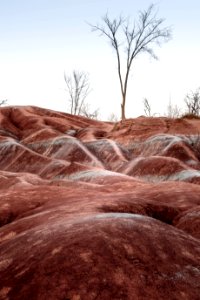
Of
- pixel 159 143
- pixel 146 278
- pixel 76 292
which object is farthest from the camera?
pixel 159 143

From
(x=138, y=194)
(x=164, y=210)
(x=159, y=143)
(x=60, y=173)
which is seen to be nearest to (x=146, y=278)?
(x=164, y=210)

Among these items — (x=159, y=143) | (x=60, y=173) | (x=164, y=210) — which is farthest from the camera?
(x=159, y=143)

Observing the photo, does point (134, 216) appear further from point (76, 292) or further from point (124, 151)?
point (124, 151)

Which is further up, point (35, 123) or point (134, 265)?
point (35, 123)

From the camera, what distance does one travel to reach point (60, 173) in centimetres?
1436

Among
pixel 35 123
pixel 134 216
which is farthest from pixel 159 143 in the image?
pixel 134 216

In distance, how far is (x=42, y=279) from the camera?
2102 millimetres

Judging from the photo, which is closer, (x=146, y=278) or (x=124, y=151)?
(x=146, y=278)

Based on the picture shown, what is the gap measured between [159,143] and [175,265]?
1559 cm

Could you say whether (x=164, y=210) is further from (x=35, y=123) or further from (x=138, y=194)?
(x=35, y=123)

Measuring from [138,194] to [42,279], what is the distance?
3.21 m

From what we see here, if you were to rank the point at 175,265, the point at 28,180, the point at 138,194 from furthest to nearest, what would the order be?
1. the point at 28,180
2. the point at 138,194
3. the point at 175,265

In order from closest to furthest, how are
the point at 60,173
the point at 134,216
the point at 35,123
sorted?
the point at 134,216 < the point at 60,173 < the point at 35,123

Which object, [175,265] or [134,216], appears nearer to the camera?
[175,265]
